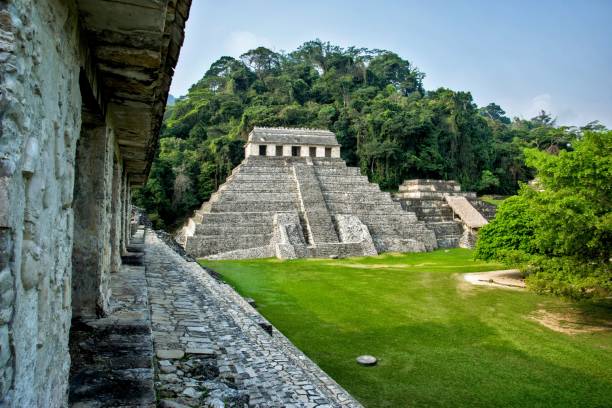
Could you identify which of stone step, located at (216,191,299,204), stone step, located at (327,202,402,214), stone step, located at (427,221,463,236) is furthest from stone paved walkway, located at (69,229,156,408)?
stone step, located at (427,221,463,236)

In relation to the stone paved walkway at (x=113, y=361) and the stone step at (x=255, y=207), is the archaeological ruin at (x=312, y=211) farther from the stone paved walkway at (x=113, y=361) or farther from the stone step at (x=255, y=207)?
the stone paved walkway at (x=113, y=361)

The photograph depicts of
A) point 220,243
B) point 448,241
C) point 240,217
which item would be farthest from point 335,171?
point 220,243

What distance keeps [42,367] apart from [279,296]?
10461 mm

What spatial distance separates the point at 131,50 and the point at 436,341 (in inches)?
294

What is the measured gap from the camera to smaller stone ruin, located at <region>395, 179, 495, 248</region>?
93.4ft

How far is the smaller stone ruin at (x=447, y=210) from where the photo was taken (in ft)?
93.4

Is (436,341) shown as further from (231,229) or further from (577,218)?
(231,229)

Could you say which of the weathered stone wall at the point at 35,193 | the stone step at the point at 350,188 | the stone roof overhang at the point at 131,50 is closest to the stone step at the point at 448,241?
the stone step at the point at 350,188

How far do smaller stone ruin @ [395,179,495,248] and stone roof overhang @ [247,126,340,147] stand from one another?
6705mm

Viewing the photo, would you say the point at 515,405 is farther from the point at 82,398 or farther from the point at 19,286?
the point at 19,286

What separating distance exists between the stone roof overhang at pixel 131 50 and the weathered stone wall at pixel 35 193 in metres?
0.18

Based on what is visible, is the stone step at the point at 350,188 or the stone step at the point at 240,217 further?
the stone step at the point at 350,188

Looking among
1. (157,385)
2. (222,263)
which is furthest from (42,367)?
(222,263)

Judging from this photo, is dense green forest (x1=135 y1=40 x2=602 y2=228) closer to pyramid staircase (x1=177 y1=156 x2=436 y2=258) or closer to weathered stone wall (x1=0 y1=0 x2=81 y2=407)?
pyramid staircase (x1=177 y1=156 x2=436 y2=258)
